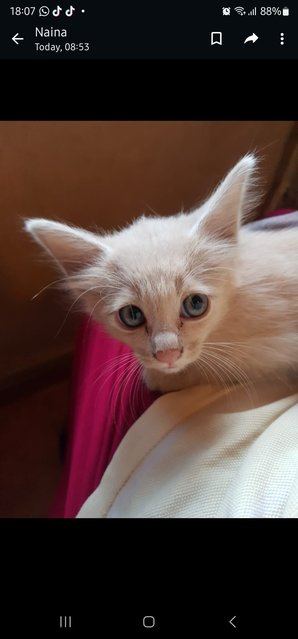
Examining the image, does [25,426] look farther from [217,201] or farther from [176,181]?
[217,201]

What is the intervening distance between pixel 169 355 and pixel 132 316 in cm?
9

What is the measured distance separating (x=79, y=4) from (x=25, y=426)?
102 centimetres

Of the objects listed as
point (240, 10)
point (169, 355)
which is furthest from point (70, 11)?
point (169, 355)

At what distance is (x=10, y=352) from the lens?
1320 mm

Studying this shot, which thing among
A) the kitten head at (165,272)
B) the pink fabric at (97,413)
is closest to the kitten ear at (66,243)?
the kitten head at (165,272)

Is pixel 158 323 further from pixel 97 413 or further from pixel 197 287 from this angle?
pixel 97 413

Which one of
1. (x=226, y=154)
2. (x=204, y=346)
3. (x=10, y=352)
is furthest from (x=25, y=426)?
(x=226, y=154)

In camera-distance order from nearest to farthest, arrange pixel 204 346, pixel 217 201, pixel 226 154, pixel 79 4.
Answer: pixel 79 4
pixel 217 201
pixel 204 346
pixel 226 154

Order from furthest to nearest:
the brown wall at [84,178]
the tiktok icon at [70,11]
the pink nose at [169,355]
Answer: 1. the brown wall at [84,178]
2. the pink nose at [169,355]
3. the tiktok icon at [70,11]

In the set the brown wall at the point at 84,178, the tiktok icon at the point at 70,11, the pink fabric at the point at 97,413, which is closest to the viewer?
the tiktok icon at the point at 70,11

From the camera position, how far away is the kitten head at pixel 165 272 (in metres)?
0.68

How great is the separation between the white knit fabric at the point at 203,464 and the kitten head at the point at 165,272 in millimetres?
101

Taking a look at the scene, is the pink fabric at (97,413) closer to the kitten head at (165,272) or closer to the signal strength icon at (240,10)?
the kitten head at (165,272)

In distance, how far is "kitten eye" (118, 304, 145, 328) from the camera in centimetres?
72
